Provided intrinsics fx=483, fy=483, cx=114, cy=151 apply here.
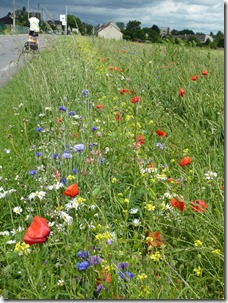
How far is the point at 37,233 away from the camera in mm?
1552

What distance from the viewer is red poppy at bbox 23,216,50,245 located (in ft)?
5.06

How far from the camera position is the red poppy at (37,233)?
60.7 inches

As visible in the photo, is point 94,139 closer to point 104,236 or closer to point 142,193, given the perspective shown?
point 142,193

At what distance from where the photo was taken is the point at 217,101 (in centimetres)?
390

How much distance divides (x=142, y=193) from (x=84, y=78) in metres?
3.02

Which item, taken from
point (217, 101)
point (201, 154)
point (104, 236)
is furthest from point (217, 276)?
point (217, 101)

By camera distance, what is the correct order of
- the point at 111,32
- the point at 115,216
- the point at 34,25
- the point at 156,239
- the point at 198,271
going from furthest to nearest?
the point at 111,32, the point at 34,25, the point at 115,216, the point at 156,239, the point at 198,271

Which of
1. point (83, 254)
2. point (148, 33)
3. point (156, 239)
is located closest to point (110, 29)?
point (148, 33)

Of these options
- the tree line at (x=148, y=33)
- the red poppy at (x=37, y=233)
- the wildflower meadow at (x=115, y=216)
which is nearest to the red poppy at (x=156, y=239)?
the wildflower meadow at (x=115, y=216)

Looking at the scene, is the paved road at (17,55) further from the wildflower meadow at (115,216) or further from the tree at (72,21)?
the wildflower meadow at (115,216)

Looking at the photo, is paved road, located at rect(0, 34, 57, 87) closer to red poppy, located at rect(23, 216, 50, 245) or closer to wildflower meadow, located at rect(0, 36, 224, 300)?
wildflower meadow, located at rect(0, 36, 224, 300)

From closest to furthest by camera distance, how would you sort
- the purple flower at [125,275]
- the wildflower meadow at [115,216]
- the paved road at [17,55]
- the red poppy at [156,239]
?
the purple flower at [125,275] < the wildflower meadow at [115,216] < the red poppy at [156,239] < the paved road at [17,55]

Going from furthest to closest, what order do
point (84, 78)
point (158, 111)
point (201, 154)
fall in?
point (84, 78), point (158, 111), point (201, 154)

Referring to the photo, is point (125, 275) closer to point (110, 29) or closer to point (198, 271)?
point (198, 271)
